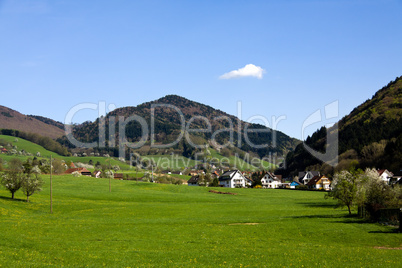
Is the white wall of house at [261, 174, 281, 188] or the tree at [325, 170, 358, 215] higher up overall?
the tree at [325, 170, 358, 215]

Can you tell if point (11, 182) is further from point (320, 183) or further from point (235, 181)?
point (320, 183)

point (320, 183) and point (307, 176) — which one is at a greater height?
point (307, 176)

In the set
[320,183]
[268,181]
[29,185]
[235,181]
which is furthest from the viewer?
[268,181]

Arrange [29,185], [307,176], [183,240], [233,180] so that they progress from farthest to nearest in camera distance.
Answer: [307,176] < [233,180] < [29,185] < [183,240]

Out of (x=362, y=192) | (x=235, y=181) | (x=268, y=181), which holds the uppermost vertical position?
(x=362, y=192)

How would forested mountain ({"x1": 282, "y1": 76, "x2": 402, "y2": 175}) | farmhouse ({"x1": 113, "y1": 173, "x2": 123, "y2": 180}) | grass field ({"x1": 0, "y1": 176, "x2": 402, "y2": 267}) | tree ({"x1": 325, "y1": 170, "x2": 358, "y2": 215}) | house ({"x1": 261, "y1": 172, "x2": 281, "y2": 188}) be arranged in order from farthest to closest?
house ({"x1": 261, "y1": 172, "x2": 281, "y2": 188}), farmhouse ({"x1": 113, "y1": 173, "x2": 123, "y2": 180}), forested mountain ({"x1": 282, "y1": 76, "x2": 402, "y2": 175}), tree ({"x1": 325, "y1": 170, "x2": 358, "y2": 215}), grass field ({"x1": 0, "y1": 176, "x2": 402, "y2": 267})

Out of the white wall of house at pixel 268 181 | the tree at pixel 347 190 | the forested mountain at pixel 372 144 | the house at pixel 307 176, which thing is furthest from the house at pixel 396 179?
the white wall of house at pixel 268 181

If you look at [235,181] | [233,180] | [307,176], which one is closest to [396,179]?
[235,181]

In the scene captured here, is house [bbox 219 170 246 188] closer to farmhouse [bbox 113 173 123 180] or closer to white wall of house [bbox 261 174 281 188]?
white wall of house [bbox 261 174 281 188]

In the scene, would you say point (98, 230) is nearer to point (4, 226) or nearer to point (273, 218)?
point (4, 226)

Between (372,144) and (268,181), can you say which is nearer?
(372,144)

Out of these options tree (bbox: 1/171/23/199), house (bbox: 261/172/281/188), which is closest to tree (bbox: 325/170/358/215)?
tree (bbox: 1/171/23/199)

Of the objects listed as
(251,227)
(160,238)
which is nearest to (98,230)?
(160,238)

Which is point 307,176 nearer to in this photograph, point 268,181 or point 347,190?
point 268,181
